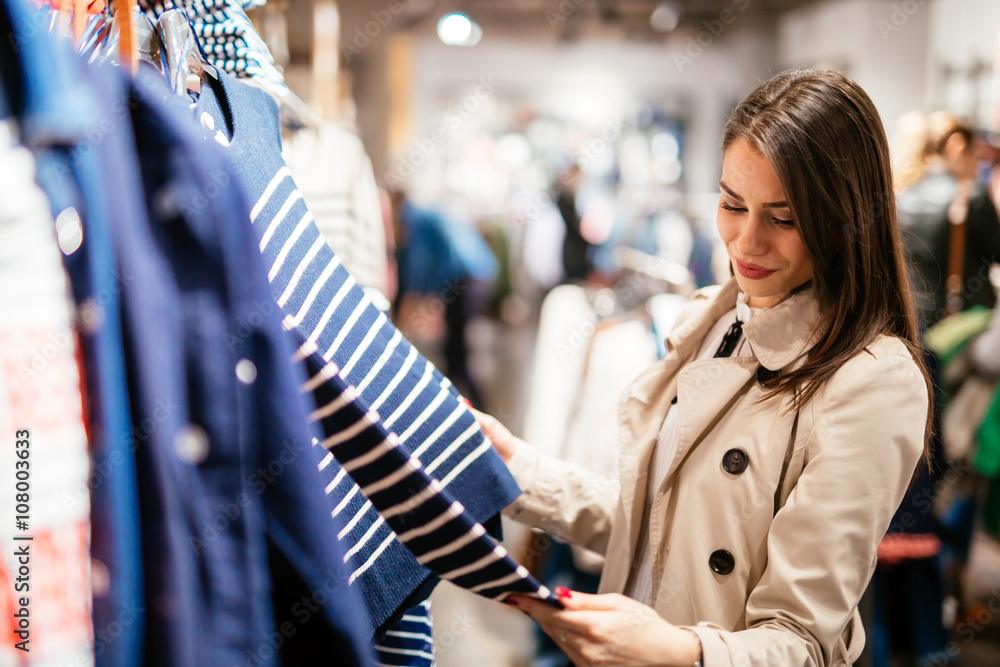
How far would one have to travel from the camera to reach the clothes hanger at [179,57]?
714 millimetres

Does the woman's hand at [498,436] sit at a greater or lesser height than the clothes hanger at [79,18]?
lesser

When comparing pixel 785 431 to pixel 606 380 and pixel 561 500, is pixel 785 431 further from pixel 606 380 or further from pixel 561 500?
pixel 606 380

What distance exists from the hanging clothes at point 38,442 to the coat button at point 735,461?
69 cm

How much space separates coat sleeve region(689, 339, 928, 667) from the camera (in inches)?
31.7

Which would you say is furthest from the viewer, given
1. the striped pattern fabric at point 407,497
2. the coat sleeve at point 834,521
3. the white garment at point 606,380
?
the white garment at point 606,380

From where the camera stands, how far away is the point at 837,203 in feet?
2.82

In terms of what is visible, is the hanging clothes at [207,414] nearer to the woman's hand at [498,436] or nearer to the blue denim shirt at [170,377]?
the blue denim shirt at [170,377]

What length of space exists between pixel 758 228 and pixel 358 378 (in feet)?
1.66

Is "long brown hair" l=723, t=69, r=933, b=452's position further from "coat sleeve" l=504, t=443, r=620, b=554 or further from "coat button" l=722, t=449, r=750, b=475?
"coat sleeve" l=504, t=443, r=620, b=554

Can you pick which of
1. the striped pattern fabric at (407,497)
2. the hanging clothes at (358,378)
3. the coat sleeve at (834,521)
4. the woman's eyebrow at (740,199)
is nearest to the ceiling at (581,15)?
the woman's eyebrow at (740,199)

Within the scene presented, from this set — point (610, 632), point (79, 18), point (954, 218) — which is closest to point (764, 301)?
point (610, 632)

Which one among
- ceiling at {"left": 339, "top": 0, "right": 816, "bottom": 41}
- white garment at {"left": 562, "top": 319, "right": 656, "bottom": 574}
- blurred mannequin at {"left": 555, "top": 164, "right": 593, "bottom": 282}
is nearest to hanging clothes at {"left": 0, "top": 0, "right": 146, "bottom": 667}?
white garment at {"left": 562, "top": 319, "right": 656, "bottom": 574}

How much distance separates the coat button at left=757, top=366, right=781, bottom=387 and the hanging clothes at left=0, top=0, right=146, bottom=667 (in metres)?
0.72

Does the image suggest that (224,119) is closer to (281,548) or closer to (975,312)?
(281,548)
